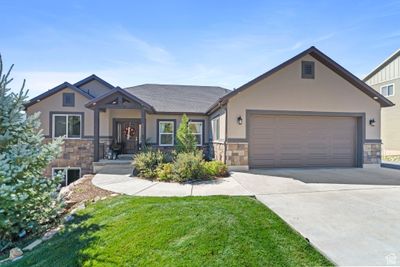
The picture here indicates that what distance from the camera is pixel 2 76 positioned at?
5.02 meters

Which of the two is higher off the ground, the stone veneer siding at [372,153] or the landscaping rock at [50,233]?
the stone veneer siding at [372,153]

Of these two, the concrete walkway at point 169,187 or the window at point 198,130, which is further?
the window at point 198,130

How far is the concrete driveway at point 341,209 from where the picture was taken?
12.1ft

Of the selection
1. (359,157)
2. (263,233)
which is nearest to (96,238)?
(263,233)

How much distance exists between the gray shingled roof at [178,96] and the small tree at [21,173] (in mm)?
9282

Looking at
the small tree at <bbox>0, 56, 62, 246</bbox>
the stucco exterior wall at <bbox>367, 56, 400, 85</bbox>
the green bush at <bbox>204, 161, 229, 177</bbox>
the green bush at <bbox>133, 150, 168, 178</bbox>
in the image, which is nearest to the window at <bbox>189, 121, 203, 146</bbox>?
the green bush at <bbox>133, 150, 168, 178</bbox>

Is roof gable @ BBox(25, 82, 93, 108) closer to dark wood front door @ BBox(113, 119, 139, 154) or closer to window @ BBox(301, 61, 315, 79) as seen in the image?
dark wood front door @ BBox(113, 119, 139, 154)

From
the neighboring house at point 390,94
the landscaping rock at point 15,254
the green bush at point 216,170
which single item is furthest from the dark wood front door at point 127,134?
the neighboring house at point 390,94

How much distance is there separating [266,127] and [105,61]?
9539 millimetres

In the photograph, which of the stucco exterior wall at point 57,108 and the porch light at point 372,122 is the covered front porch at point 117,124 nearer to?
the stucco exterior wall at point 57,108

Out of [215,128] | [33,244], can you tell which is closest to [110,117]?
[215,128]

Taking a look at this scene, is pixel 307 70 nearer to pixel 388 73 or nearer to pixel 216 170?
pixel 216 170

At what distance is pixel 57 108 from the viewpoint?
14102 millimetres

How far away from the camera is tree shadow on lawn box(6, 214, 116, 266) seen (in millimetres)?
3729
